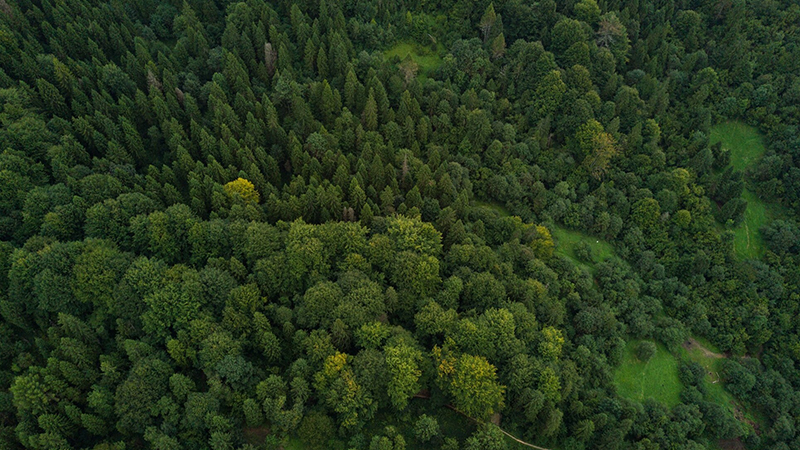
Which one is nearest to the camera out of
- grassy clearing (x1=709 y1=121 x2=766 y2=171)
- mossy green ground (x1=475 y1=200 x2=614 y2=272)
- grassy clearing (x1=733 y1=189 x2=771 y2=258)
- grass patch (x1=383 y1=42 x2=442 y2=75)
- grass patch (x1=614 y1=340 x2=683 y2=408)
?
grass patch (x1=614 y1=340 x2=683 y2=408)

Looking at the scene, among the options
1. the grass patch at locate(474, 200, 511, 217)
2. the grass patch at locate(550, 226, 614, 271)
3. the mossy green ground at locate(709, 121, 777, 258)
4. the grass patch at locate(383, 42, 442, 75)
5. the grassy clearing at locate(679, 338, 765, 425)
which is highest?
the grass patch at locate(383, 42, 442, 75)

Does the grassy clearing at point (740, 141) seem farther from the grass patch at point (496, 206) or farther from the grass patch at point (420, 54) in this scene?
the grass patch at point (420, 54)

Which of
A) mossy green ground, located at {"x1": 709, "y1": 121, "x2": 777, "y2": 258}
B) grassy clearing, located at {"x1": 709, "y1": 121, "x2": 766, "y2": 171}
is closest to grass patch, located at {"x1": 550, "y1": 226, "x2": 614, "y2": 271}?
mossy green ground, located at {"x1": 709, "y1": 121, "x2": 777, "y2": 258}

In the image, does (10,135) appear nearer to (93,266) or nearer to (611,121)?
(93,266)

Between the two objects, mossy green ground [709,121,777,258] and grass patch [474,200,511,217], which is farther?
mossy green ground [709,121,777,258]

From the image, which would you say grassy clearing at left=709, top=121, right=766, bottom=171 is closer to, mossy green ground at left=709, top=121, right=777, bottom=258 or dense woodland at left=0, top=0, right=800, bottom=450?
mossy green ground at left=709, top=121, right=777, bottom=258

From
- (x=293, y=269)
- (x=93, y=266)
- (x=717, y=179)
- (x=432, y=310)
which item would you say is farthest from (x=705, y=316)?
(x=93, y=266)
